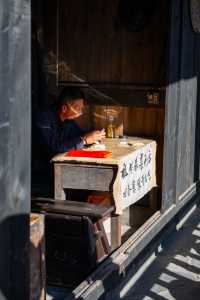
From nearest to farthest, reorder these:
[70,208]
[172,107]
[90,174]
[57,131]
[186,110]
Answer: [70,208] → [90,174] → [57,131] → [172,107] → [186,110]

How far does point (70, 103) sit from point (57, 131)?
328mm

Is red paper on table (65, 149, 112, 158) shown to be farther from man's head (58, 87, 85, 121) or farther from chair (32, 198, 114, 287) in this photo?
chair (32, 198, 114, 287)

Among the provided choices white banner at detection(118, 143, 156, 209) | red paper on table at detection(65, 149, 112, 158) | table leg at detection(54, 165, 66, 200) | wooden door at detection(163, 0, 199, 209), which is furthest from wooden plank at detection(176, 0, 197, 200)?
table leg at detection(54, 165, 66, 200)

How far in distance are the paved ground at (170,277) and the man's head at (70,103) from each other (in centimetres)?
176

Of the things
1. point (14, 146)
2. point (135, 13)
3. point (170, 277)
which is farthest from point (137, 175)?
point (14, 146)

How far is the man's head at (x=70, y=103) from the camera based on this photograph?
5887 millimetres

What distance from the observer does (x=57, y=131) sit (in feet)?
19.7

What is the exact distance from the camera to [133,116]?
290 inches

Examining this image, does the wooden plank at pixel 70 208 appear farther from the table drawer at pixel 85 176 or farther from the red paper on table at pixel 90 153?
the red paper on table at pixel 90 153

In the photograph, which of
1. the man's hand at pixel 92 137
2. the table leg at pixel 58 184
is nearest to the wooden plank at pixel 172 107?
the man's hand at pixel 92 137

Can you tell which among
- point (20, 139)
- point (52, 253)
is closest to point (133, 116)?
point (52, 253)

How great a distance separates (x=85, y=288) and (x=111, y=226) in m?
1.41

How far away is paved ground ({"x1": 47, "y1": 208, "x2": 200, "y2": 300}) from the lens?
5676 mm

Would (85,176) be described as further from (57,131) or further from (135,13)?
(135,13)
